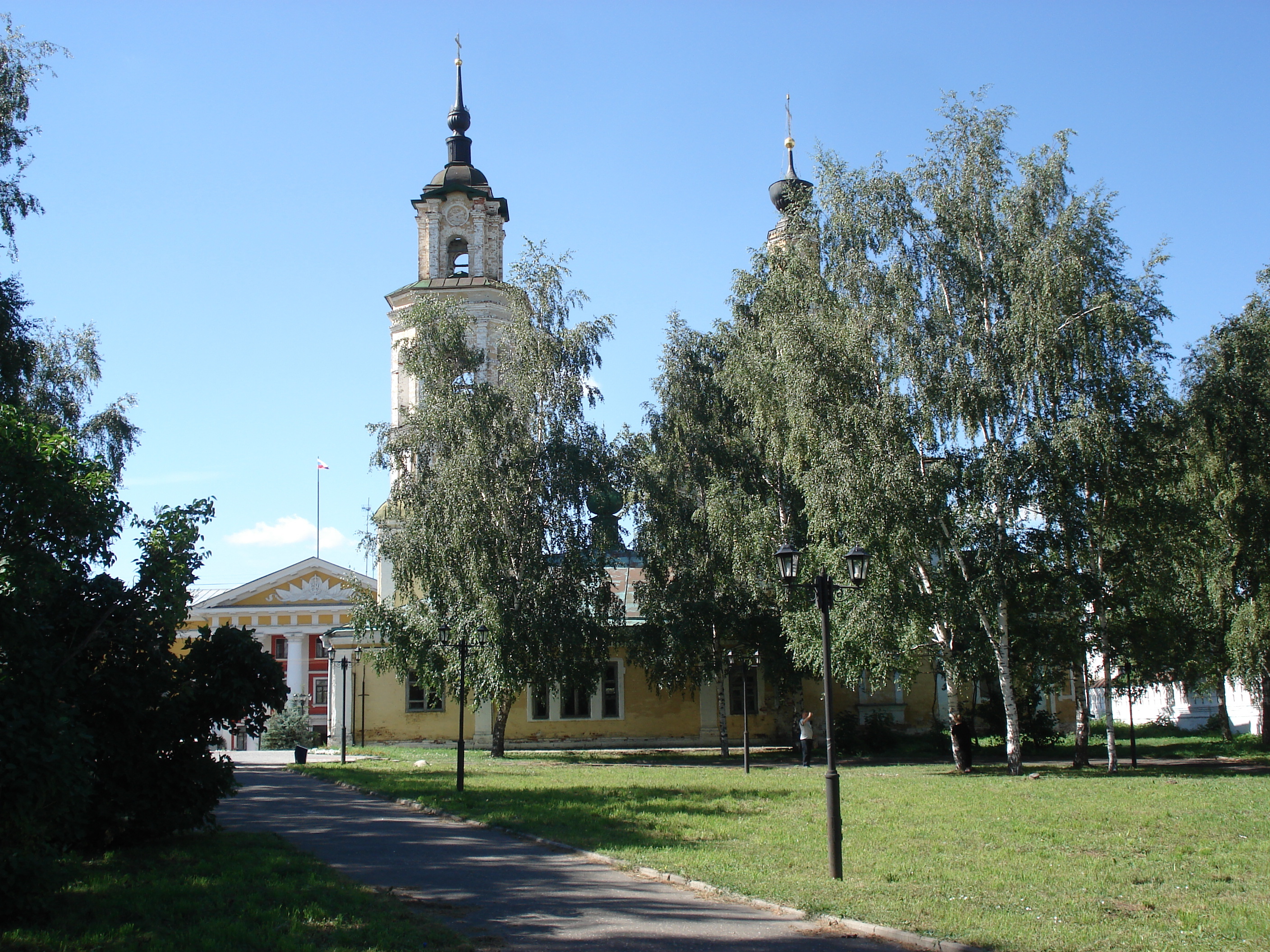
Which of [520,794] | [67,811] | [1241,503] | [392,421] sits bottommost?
[520,794]

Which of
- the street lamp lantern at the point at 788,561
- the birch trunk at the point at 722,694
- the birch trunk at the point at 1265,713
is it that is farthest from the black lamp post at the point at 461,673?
the birch trunk at the point at 1265,713

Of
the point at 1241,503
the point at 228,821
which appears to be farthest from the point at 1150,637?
the point at 228,821

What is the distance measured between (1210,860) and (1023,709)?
727 inches

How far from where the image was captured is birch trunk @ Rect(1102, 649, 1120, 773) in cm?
2231

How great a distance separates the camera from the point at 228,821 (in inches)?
551

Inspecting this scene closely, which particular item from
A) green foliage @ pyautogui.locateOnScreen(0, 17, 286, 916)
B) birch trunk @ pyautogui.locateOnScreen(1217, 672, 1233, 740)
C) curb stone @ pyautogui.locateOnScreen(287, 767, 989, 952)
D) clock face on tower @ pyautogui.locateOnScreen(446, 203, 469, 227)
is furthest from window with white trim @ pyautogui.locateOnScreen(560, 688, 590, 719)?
green foliage @ pyautogui.locateOnScreen(0, 17, 286, 916)

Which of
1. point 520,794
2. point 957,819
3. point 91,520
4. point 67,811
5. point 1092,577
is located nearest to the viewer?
point 67,811

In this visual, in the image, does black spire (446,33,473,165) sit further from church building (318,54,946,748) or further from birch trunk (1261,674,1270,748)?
birch trunk (1261,674,1270,748)

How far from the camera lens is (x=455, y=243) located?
117 feet

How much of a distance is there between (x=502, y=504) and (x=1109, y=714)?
1565cm

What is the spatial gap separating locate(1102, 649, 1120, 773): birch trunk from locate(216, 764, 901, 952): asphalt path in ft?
50.3

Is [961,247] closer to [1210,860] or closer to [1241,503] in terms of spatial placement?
[1241,503]

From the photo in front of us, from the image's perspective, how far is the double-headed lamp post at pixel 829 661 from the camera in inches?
391

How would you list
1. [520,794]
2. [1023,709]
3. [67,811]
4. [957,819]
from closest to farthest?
[67,811] → [957,819] → [520,794] → [1023,709]
